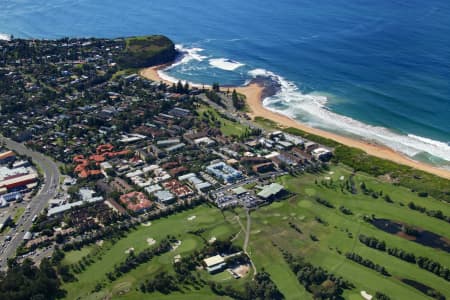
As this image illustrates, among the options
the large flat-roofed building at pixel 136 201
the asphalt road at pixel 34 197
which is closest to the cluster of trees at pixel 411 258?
the large flat-roofed building at pixel 136 201

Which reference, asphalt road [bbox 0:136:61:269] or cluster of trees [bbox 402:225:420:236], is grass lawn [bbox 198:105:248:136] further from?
cluster of trees [bbox 402:225:420:236]

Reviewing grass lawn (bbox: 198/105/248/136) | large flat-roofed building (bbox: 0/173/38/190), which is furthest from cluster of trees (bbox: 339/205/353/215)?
large flat-roofed building (bbox: 0/173/38/190)

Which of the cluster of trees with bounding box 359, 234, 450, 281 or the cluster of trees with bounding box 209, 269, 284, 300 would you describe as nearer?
the cluster of trees with bounding box 209, 269, 284, 300

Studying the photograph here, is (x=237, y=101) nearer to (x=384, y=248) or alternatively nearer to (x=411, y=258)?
(x=384, y=248)

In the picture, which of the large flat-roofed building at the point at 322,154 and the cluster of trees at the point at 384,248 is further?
the large flat-roofed building at the point at 322,154

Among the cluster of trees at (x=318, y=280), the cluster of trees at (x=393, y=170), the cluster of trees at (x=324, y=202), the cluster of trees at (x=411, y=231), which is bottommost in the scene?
the cluster of trees at (x=318, y=280)

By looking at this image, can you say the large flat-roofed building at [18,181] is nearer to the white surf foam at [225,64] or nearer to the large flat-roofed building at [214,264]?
the large flat-roofed building at [214,264]

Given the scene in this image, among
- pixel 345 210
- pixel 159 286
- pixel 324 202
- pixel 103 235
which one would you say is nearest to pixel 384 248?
pixel 345 210
